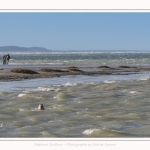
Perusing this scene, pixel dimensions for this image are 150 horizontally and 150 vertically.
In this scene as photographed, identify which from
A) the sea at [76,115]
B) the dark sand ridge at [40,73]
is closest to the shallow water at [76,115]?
the sea at [76,115]

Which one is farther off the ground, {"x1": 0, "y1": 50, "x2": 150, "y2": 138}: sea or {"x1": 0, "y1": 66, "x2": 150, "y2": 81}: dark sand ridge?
{"x1": 0, "y1": 50, "x2": 150, "y2": 138}: sea

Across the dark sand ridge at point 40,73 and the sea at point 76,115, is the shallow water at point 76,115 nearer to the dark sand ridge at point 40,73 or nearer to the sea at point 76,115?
the sea at point 76,115

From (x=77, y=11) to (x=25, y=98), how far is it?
28.6ft

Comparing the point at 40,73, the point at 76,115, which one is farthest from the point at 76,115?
the point at 40,73

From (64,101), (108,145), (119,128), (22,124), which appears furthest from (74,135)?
(64,101)

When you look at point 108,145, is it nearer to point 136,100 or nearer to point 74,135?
point 74,135

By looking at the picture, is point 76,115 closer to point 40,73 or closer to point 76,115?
point 76,115

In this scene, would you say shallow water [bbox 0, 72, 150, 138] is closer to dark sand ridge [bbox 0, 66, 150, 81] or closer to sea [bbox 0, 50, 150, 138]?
sea [bbox 0, 50, 150, 138]

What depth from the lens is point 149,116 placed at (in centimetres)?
1198

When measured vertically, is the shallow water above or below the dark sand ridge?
above

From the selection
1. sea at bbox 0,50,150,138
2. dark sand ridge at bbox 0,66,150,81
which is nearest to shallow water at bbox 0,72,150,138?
sea at bbox 0,50,150,138

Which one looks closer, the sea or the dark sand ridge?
the sea

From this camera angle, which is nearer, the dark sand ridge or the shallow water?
the shallow water

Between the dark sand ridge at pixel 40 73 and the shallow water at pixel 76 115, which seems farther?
the dark sand ridge at pixel 40 73
